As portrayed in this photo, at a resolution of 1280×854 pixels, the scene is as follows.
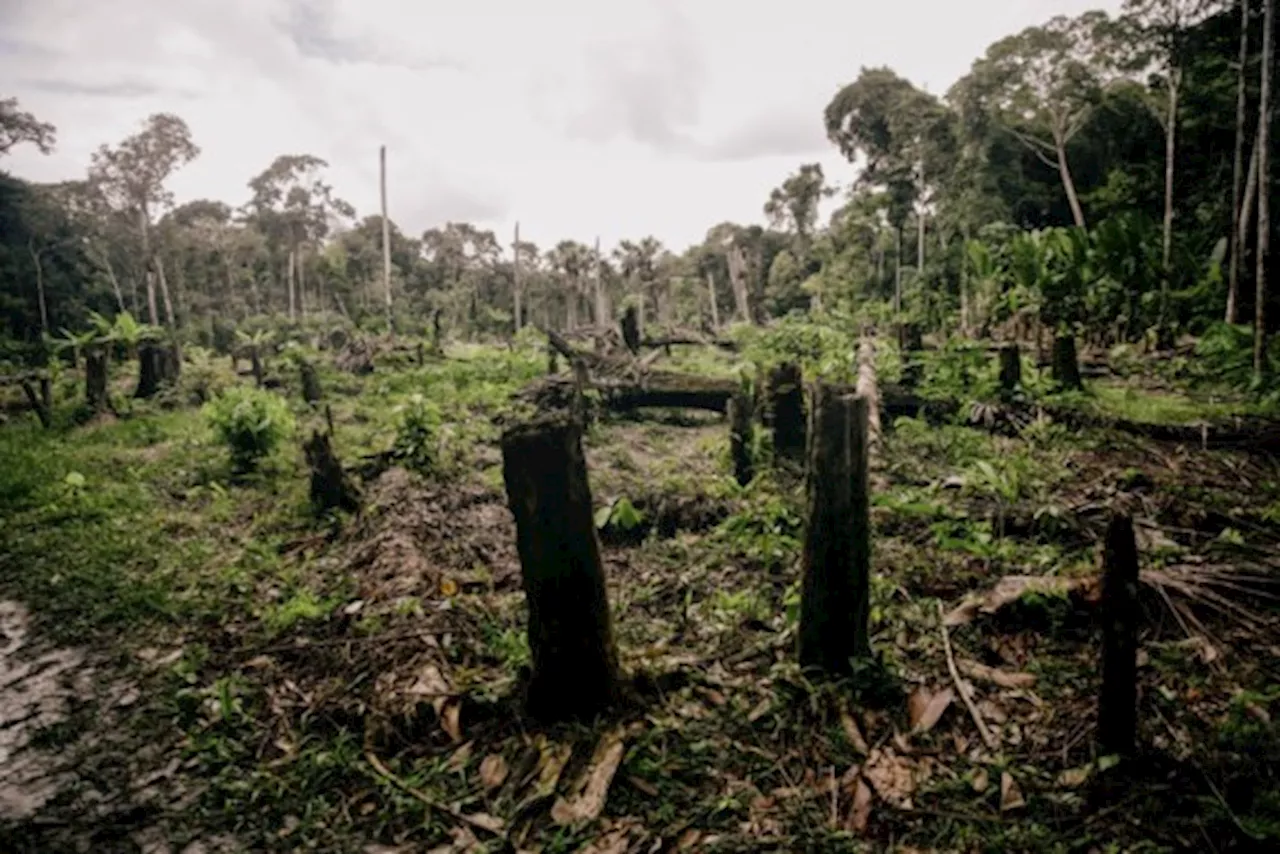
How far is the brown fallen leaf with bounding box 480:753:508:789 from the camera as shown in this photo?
9.96 ft

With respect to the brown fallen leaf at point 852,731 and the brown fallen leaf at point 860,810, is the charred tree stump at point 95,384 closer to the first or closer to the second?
the brown fallen leaf at point 852,731

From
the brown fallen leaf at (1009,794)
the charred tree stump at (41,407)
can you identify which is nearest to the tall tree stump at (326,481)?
the brown fallen leaf at (1009,794)

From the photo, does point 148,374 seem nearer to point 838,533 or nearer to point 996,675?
point 838,533

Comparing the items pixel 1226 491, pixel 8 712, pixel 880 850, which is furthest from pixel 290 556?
pixel 1226 491

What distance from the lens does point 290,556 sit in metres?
5.97

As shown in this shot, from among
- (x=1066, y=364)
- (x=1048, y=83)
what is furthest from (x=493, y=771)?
(x=1048, y=83)

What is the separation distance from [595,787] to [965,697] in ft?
5.41

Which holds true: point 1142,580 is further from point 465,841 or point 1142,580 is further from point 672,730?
point 465,841

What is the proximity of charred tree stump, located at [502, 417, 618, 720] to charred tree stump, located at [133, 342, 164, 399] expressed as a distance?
44.4 ft

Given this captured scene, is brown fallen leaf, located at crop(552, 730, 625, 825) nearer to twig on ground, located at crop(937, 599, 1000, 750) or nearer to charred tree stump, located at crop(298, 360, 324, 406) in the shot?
twig on ground, located at crop(937, 599, 1000, 750)

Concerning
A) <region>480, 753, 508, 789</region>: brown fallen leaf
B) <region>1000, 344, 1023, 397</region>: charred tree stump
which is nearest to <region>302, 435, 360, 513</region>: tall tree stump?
<region>480, 753, 508, 789</region>: brown fallen leaf

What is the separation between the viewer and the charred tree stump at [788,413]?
288 inches

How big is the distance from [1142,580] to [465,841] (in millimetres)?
3370

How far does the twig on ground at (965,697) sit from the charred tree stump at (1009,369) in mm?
5566
